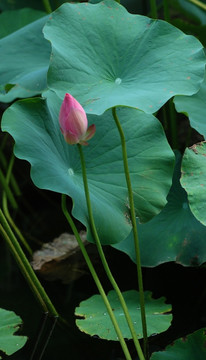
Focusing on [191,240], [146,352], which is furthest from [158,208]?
[146,352]

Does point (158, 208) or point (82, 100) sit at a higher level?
point (82, 100)

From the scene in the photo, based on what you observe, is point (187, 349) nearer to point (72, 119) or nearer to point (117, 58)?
point (72, 119)

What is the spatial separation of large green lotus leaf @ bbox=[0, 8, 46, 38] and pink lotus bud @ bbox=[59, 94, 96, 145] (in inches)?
42.8

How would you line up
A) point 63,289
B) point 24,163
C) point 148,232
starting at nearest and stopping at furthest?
point 148,232 → point 63,289 → point 24,163

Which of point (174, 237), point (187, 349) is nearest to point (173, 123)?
point (174, 237)

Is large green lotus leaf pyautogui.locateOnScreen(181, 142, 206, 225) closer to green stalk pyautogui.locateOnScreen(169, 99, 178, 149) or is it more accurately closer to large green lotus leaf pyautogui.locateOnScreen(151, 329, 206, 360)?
large green lotus leaf pyautogui.locateOnScreen(151, 329, 206, 360)

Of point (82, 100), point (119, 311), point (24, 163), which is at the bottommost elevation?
point (24, 163)

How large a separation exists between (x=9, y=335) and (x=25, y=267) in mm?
171

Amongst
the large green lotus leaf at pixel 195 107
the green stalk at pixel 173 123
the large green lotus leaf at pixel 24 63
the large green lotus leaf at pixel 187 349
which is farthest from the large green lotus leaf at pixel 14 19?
the large green lotus leaf at pixel 187 349

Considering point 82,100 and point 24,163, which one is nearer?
point 82,100

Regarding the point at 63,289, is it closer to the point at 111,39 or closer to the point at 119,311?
the point at 119,311

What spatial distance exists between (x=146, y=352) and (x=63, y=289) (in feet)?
1.53

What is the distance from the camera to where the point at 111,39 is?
1302 mm

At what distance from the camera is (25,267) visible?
1.40 metres
